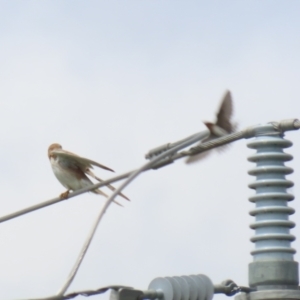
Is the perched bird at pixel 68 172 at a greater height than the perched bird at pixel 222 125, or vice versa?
the perched bird at pixel 68 172

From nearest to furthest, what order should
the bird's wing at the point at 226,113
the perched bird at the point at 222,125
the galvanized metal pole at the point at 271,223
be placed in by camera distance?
the galvanized metal pole at the point at 271,223 < the perched bird at the point at 222,125 < the bird's wing at the point at 226,113

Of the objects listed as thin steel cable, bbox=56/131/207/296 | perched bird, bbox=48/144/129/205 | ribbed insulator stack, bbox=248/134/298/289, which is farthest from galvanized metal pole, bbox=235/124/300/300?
perched bird, bbox=48/144/129/205

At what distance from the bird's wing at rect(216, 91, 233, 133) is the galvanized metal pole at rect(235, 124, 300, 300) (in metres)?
0.71

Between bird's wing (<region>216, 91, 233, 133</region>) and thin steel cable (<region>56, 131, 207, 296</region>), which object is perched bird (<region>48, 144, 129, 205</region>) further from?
thin steel cable (<region>56, 131, 207, 296</region>)

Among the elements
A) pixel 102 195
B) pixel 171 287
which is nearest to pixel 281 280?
pixel 171 287

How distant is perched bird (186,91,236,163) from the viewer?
855 cm

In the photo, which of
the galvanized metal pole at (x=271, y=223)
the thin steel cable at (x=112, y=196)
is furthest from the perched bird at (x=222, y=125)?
the galvanized metal pole at (x=271, y=223)

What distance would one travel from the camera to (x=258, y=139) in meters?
7.97

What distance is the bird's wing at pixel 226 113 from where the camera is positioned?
342 inches

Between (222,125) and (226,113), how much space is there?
176 mm

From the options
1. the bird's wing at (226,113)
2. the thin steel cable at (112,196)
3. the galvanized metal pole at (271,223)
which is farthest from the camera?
the bird's wing at (226,113)

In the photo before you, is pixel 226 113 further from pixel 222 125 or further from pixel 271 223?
pixel 271 223

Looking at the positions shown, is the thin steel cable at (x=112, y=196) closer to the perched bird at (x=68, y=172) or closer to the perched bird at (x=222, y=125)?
the perched bird at (x=222, y=125)

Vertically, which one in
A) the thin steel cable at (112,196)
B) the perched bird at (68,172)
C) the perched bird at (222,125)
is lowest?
the thin steel cable at (112,196)
